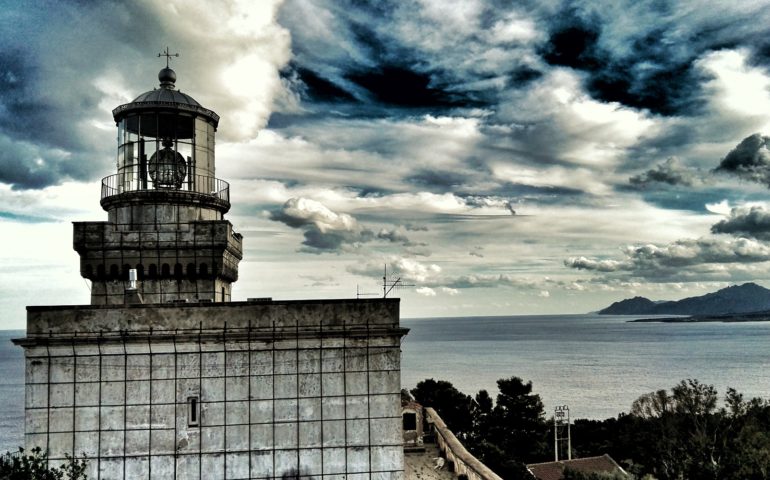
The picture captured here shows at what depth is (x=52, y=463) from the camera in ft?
54.4

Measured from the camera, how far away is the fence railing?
21.8 m

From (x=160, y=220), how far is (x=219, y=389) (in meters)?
5.74

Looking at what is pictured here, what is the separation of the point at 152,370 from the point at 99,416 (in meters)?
1.71

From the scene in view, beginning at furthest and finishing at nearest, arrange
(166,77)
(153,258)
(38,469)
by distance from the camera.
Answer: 1. (166,77)
2. (153,258)
3. (38,469)

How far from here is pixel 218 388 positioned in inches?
683

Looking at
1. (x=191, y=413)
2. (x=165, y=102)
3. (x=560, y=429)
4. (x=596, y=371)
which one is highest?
(x=165, y=102)

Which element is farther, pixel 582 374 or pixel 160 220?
pixel 582 374

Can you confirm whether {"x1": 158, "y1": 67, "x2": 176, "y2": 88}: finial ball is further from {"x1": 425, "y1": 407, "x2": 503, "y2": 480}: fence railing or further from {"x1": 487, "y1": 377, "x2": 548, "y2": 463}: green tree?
{"x1": 487, "y1": 377, "x2": 548, "y2": 463}: green tree

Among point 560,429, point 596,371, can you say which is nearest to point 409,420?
point 560,429

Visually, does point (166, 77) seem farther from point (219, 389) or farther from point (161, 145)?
point (219, 389)

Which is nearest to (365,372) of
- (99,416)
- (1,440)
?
(99,416)

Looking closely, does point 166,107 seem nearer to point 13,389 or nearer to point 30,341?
point 30,341

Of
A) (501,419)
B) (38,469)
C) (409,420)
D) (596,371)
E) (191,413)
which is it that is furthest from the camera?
(596,371)

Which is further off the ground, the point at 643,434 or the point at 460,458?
the point at 460,458
